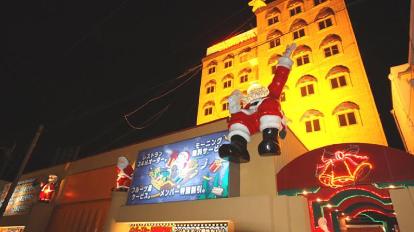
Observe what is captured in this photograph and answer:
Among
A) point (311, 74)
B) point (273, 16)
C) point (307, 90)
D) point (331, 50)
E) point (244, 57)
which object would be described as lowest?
point (307, 90)

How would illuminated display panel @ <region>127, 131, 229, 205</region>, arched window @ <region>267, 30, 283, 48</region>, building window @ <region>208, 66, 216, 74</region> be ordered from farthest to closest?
building window @ <region>208, 66, 216, 74</region> → arched window @ <region>267, 30, 283, 48</region> → illuminated display panel @ <region>127, 131, 229, 205</region>

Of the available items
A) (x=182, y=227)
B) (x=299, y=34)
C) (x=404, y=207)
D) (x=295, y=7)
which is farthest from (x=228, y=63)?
(x=404, y=207)

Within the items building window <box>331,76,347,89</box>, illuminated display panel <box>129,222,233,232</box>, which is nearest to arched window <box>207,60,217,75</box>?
building window <box>331,76,347,89</box>

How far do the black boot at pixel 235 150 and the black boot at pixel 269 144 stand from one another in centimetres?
45

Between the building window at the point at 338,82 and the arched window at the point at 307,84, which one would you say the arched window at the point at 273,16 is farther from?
the building window at the point at 338,82

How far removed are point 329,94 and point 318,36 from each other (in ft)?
16.9

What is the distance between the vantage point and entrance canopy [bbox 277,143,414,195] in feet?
19.1

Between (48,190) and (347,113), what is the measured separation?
17.1 meters

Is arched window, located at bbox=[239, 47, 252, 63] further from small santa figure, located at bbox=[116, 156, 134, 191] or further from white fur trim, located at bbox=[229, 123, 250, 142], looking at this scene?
white fur trim, located at bbox=[229, 123, 250, 142]

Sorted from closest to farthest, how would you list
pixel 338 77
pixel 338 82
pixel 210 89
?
pixel 338 82 < pixel 338 77 < pixel 210 89

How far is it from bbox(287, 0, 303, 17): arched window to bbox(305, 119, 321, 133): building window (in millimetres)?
10323

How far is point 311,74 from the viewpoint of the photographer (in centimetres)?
1836

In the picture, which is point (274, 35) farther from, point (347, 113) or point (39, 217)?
point (39, 217)

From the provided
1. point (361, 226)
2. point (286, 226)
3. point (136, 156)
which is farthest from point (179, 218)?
point (361, 226)
